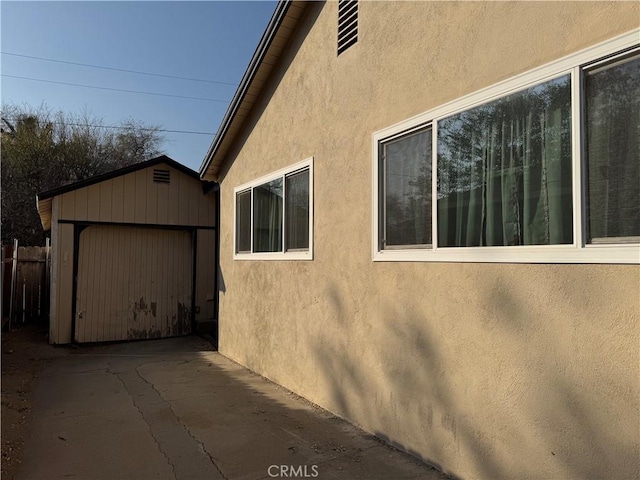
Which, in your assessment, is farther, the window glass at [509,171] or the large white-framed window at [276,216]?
the large white-framed window at [276,216]

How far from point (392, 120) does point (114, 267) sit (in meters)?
7.49

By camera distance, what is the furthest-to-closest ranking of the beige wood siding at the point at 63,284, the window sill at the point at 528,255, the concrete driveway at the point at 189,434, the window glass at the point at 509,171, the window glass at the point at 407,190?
1. the beige wood siding at the point at 63,284
2. the window glass at the point at 407,190
3. the concrete driveway at the point at 189,434
4. the window glass at the point at 509,171
5. the window sill at the point at 528,255

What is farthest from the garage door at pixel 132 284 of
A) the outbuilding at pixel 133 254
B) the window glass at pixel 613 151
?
the window glass at pixel 613 151

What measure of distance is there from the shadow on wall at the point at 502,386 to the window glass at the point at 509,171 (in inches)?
13.4

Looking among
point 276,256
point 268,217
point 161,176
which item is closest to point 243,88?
point 268,217

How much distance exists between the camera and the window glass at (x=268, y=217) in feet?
21.9

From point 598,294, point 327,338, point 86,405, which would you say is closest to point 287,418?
point 327,338

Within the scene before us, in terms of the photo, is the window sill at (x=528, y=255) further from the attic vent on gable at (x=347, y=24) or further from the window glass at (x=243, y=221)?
the window glass at (x=243, y=221)

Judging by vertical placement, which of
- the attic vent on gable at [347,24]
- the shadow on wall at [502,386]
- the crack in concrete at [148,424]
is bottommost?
the crack in concrete at [148,424]

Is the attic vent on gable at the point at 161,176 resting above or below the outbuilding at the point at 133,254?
above

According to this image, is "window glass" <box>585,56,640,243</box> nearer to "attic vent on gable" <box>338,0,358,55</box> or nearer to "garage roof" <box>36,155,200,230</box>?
"attic vent on gable" <box>338,0,358,55</box>

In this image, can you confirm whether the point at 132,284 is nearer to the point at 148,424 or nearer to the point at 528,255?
the point at 148,424

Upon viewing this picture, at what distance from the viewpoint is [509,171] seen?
3.39 meters

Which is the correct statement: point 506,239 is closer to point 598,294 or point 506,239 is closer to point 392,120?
point 598,294
